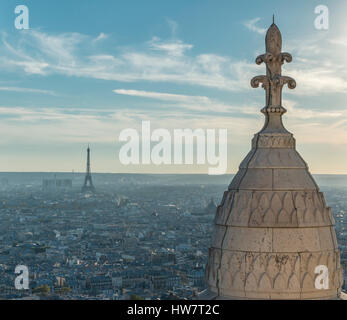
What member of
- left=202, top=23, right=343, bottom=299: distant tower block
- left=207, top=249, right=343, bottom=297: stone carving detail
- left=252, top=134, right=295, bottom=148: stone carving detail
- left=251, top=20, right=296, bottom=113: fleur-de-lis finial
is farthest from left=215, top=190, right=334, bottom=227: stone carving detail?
left=251, top=20, right=296, bottom=113: fleur-de-lis finial

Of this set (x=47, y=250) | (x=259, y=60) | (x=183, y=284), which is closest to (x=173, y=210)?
(x=47, y=250)

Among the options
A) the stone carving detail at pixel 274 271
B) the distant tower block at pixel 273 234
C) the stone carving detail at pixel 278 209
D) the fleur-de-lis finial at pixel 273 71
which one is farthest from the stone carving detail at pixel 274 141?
the stone carving detail at pixel 274 271

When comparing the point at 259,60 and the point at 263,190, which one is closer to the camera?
the point at 263,190

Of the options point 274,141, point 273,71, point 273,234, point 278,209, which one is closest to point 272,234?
point 273,234

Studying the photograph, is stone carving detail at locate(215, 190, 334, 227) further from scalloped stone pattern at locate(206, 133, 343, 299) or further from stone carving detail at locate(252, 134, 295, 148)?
stone carving detail at locate(252, 134, 295, 148)
